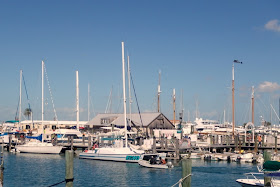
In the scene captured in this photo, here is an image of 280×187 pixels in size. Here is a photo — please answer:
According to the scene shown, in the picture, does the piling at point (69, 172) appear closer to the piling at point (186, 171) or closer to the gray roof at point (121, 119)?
the piling at point (186, 171)

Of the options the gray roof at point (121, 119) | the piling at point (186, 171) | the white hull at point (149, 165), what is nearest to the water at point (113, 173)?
the white hull at point (149, 165)

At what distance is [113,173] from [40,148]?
1032 inches

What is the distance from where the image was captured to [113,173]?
45.0 m

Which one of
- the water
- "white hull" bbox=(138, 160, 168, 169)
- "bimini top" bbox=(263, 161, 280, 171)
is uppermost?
"bimini top" bbox=(263, 161, 280, 171)

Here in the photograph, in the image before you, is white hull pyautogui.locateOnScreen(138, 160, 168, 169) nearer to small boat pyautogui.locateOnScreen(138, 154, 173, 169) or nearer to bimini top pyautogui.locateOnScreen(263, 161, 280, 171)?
small boat pyautogui.locateOnScreen(138, 154, 173, 169)

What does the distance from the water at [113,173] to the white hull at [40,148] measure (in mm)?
9499

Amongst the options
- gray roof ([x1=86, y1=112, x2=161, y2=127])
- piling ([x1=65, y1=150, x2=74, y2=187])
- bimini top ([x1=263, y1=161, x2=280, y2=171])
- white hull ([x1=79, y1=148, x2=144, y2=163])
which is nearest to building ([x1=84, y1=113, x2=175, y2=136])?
gray roof ([x1=86, y1=112, x2=161, y2=127])

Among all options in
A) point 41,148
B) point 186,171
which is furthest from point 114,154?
point 186,171

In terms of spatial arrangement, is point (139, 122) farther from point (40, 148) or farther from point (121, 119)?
point (40, 148)

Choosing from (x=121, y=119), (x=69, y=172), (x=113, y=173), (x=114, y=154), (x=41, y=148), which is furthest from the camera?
(x=121, y=119)

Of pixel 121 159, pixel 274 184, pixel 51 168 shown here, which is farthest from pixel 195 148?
pixel 274 184

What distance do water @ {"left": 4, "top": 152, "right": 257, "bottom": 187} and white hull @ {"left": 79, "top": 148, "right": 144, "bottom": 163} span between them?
38.1 inches

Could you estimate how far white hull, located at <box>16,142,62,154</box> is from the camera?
6662 cm

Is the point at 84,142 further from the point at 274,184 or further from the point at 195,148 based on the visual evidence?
the point at 274,184
